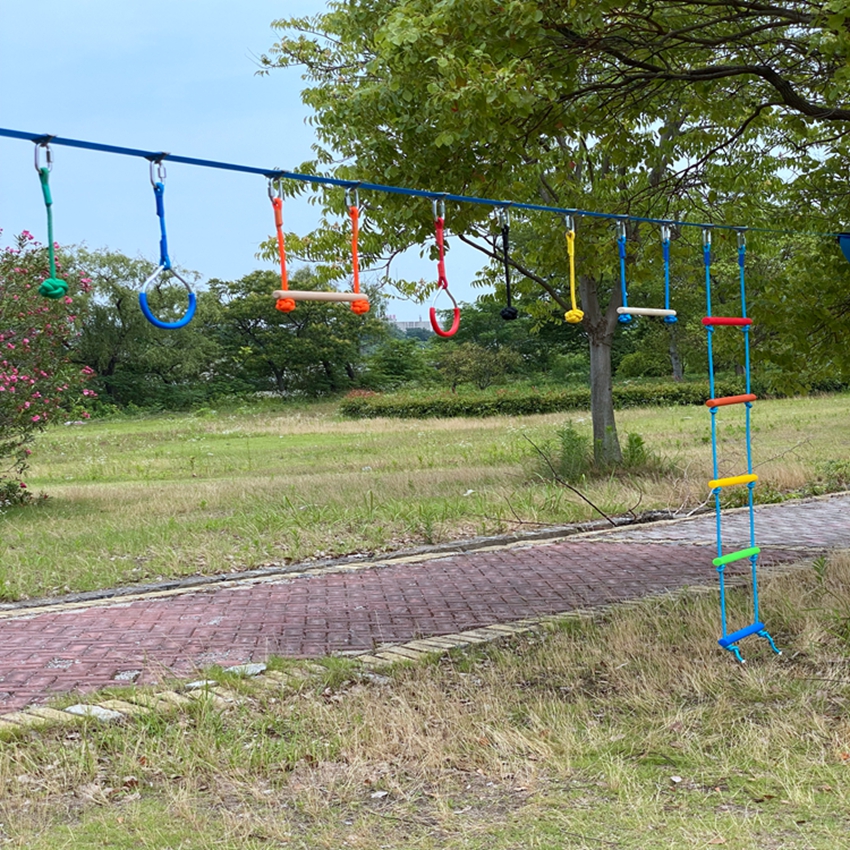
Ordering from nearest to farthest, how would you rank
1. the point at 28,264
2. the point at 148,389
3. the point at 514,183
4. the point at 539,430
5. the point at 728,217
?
the point at 514,183 < the point at 728,217 < the point at 28,264 < the point at 539,430 < the point at 148,389

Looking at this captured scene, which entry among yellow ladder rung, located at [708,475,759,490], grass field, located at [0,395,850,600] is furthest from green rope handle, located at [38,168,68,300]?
grass field, located at [0,395,850,600]

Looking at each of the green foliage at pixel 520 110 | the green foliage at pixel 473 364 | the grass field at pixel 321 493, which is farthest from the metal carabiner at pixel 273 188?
the green foliage at pixel 473 364

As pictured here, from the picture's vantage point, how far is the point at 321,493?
14430mm

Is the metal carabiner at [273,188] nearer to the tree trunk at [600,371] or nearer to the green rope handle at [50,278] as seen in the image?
the green rope handle at [50,278]

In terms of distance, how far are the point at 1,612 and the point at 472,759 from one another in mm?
5083

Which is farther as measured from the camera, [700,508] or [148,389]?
[148,389]

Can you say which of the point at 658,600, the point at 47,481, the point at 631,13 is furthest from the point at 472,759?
the point at 47,481

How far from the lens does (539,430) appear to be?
1075 inches

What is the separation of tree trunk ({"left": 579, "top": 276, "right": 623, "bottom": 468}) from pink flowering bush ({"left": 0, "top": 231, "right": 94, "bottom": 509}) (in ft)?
24.8

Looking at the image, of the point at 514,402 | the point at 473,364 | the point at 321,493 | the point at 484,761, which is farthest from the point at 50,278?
the point at 473,364

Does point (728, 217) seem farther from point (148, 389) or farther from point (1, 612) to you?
point (148, 389)

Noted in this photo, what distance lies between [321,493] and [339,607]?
633 centimetres

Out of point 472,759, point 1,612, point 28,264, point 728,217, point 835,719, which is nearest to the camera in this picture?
point 472,759

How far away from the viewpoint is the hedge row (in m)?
36.4
